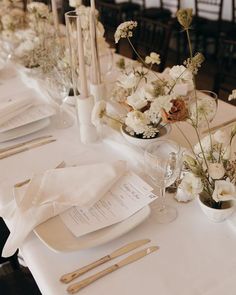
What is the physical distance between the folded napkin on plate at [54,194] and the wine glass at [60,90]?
0.40 m

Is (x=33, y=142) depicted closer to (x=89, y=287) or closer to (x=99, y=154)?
(x=99, y=154)

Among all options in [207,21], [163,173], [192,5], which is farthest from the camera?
[192,5]

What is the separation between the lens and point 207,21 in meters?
3.83

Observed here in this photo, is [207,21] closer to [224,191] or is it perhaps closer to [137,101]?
[137,101]

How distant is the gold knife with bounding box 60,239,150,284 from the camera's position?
2.53 ft

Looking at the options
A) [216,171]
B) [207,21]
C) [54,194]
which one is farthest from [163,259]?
[207,21]

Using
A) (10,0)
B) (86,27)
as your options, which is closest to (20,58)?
(10,0)

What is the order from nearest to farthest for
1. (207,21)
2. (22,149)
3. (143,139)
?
1. (143,139)
2. (22,149)
3. (207,21)

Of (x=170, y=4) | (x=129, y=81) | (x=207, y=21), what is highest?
(x=129, y=81)

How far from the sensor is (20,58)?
193 centimetres

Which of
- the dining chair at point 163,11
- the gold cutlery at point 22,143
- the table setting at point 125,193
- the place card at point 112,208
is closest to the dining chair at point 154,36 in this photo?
the table setting at point 125,193

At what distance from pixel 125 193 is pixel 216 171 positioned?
27 centimetres

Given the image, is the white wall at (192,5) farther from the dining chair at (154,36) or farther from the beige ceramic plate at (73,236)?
the beige ceramic plate at (73,236)

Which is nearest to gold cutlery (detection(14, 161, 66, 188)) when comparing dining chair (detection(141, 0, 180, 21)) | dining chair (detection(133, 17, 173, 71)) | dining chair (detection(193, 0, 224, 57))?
dining chair (detection(133, 17, 173, 71))
